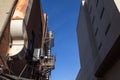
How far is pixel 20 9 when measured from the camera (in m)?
15.0

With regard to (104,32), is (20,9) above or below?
above

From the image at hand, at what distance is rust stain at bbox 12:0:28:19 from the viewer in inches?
569

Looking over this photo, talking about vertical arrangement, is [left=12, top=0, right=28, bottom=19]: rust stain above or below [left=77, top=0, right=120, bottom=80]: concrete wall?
above

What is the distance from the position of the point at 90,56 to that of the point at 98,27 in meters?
4.40

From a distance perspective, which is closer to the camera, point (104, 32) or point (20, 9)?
point (20, 9)

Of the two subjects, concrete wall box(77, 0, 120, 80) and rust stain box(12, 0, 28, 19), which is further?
concrete wall box(77, 0, 120, 80)

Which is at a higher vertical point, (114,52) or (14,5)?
(14,5)

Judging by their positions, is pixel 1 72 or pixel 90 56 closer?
pixel 1 72

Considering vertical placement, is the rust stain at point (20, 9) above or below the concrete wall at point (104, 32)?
above

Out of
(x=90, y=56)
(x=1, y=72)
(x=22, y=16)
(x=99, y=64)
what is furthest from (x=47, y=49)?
(x=1, y=72)

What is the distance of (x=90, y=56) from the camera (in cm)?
2873

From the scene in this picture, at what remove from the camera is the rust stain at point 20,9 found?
14453 millimetres

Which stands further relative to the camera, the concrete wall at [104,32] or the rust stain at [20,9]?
the concrete wall at [104,32]

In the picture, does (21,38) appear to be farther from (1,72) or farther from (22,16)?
(1,72)
